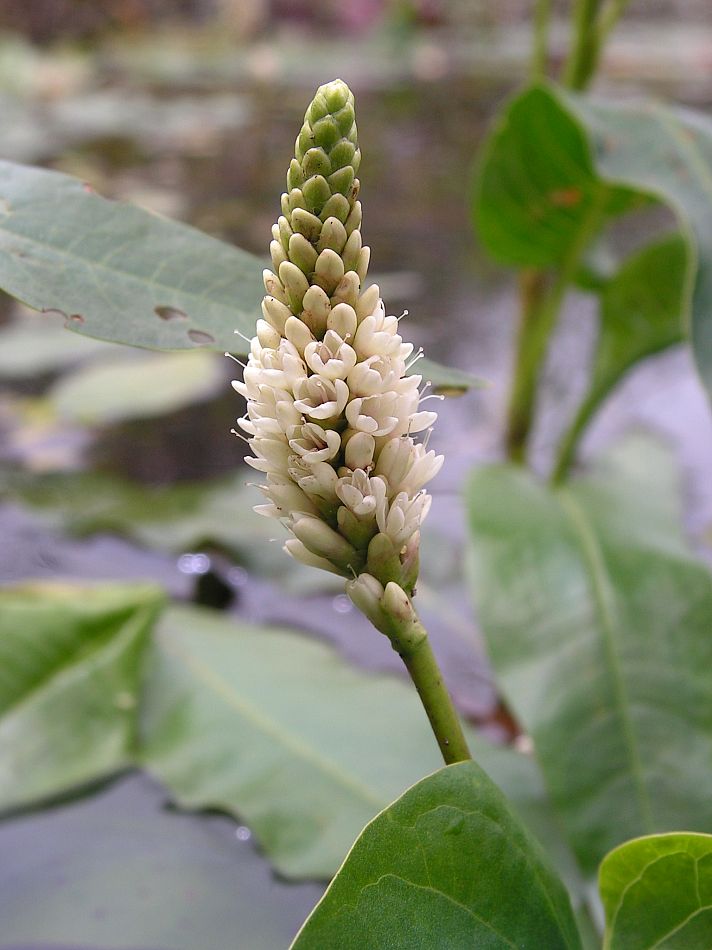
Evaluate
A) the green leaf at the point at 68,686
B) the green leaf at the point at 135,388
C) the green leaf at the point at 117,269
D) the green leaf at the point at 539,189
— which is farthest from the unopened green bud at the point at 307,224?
the green leaf at the point at 135,388

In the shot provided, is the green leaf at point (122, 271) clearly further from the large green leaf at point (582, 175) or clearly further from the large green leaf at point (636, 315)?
the large green leaf at point (636, 315)

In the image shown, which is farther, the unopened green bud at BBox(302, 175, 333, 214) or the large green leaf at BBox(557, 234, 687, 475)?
the large green leaf at BBox(557, 234, 687, 475)

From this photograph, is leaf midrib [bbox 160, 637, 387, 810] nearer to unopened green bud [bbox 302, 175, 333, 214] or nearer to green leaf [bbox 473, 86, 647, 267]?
unopened green bud [bbox 302, 175, 333, 214]

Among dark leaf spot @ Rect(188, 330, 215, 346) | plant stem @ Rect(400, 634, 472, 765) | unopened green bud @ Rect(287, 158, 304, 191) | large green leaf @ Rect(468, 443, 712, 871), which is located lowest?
large green leaf @ Rect(468, 443, 712, 871)

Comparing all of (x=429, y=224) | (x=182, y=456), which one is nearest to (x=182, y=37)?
(x=429, y=224)

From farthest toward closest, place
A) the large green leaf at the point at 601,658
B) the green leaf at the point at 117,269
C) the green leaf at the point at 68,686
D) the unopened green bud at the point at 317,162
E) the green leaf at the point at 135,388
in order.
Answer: the green leaf at the point at 135,388 < the green leaf at the point at 68,686 < the large green leaf at the point at 601,658 < the green leaf at the point at 117,269 < the unopened green bud at the point at 317,162

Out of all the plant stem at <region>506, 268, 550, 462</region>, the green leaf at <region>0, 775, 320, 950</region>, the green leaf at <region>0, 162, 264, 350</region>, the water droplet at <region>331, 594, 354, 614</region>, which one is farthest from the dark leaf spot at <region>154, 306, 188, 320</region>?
the plant stem at <region>506, 268, 550, 462</region>

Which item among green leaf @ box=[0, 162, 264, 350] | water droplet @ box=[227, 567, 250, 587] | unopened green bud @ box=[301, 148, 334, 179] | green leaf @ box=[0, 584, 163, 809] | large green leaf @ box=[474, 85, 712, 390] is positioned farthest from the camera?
water droplet @ box=[227, 567, 250, 587]
